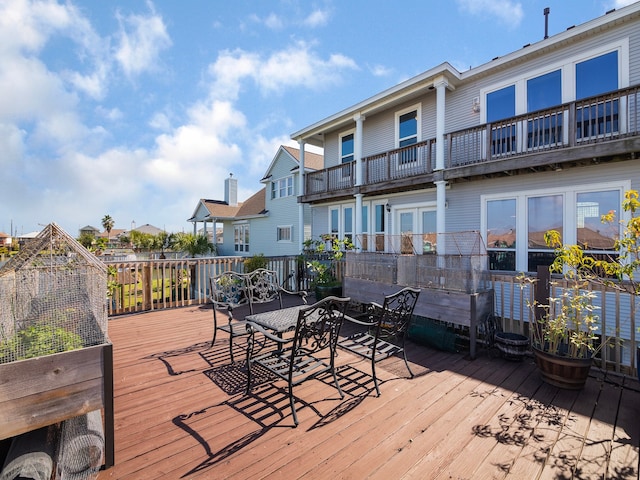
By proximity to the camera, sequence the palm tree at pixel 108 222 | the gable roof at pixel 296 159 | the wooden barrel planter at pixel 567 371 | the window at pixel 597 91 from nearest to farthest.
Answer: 1. the wooden barrel planter at pixel 567 371
2. the window at pixel 597 91
3. the gable roof at pixel 296 159
4. the palm tree at pixel 108 222

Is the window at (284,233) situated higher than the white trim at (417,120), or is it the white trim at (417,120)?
the white trim at (417,120)

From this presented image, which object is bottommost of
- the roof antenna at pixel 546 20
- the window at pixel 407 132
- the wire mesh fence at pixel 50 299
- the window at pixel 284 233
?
the wire mesh fence at pixel 50 299

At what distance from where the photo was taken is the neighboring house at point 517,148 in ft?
19.9

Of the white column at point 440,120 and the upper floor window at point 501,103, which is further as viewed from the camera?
the white column at point 440,120

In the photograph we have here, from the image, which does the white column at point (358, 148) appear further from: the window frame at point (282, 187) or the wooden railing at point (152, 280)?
the window frame at point (282, 187)

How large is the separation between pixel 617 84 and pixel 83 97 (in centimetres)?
1516

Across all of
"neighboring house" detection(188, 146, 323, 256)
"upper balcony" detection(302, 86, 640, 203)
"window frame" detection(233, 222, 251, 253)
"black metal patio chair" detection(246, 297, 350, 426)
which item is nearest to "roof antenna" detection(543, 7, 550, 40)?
"upper balcony" detection(302, 86, 640, 203)

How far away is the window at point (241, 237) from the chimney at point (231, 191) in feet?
9.72

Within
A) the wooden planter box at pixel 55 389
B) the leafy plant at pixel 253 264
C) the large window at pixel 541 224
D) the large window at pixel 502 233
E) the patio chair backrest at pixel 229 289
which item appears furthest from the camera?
the leafy plant at pixel 253 264

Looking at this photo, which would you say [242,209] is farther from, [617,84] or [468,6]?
[617,84]

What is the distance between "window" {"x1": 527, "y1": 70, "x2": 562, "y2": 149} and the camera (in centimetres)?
651

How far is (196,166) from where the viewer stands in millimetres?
24906

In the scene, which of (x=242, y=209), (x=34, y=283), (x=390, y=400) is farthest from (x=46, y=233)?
(x=242, y=209)

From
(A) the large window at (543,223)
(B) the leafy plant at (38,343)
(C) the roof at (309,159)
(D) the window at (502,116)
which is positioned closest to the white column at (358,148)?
(D) the window at (502,116)
